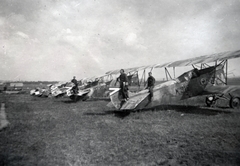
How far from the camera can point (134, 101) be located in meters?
7.40

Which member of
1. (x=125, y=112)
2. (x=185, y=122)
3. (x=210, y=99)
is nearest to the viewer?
(x=185, y=122)

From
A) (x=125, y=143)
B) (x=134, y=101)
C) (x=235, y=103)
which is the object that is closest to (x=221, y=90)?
(x=235, y=103)

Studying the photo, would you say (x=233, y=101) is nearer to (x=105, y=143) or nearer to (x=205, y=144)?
(x=205, y=144)

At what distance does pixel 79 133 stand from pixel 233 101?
26.2 ft

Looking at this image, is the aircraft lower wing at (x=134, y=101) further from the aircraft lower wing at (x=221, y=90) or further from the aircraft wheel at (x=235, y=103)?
the aircraft wheel at (x=235, y=103)

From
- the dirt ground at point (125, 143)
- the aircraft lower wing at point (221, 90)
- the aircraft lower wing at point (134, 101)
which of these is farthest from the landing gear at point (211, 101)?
the aircraft lower wing at point (134, 101)

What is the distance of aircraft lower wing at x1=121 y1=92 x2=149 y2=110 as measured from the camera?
23.2 feet

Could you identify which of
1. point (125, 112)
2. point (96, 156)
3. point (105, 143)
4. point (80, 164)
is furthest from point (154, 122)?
point (80, 164)

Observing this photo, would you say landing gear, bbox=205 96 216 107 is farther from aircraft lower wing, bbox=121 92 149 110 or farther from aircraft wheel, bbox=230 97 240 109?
aircraft lower wing, bbox=121 92 149 110

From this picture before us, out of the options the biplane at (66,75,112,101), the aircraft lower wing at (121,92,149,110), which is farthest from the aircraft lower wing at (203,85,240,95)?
the biplane at (66,75,112,101)

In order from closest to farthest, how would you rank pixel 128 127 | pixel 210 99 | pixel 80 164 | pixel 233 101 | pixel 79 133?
pixel 80 164 < pixel 79 133 < pixel 128 127 < pixel 233 101 < pixel 210 99

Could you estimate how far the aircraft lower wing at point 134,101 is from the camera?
708 cm

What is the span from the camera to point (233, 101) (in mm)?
8367

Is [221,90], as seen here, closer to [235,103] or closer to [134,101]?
[235,103]
